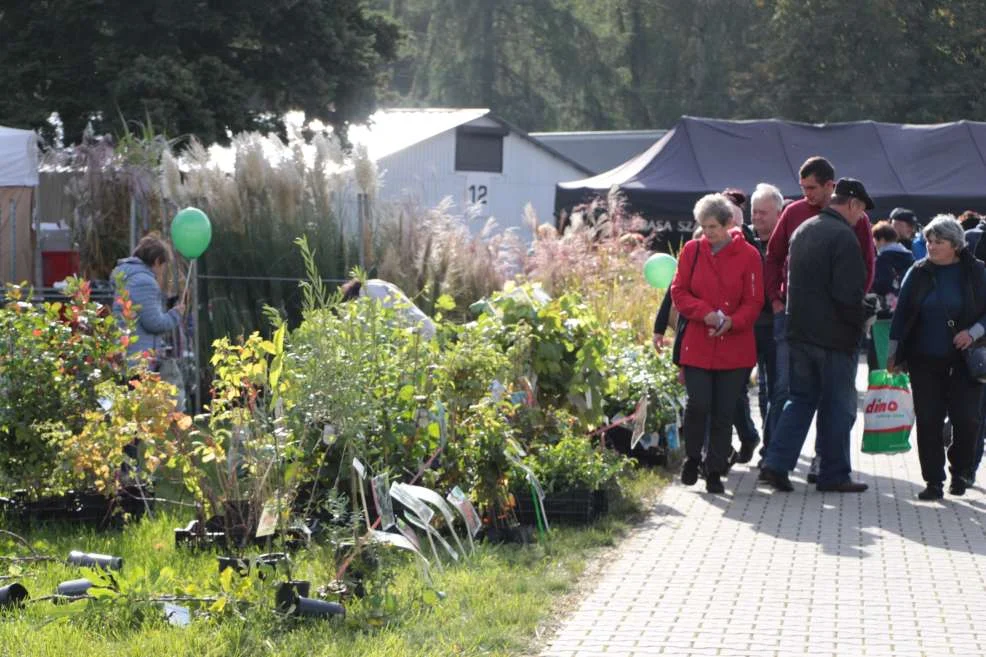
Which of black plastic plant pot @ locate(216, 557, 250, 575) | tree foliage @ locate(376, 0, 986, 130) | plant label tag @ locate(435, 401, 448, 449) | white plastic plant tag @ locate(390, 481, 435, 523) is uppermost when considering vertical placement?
tree foliage @ locate(376, 0, 986, 130)

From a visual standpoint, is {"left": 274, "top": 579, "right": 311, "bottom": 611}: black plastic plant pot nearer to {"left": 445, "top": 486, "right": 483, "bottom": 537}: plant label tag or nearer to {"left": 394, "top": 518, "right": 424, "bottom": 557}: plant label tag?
{"left": 394, "top": 518, "right": 424, "bottom": 557}: plant label tag

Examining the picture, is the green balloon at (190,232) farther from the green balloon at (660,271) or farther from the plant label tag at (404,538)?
the plant label tag at (404,538)

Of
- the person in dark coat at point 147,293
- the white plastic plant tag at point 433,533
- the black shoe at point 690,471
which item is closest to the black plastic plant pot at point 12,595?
the white plastic plant tag at point 433,533

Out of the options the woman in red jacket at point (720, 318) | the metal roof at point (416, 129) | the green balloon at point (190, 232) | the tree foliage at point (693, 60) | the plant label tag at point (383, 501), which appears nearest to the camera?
the plant label tag at point (383, 501)

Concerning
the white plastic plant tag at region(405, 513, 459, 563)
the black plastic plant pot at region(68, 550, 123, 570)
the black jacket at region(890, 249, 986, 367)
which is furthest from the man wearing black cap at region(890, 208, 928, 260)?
the black plastic plant pot at region(68, 550, 123, 570)

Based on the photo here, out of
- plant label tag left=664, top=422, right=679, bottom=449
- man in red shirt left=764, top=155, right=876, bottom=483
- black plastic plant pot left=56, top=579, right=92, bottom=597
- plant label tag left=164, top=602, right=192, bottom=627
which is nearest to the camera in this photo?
plant label tag left=164, top=602, right=192, bottom=627

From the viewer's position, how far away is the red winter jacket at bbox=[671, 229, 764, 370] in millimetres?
8672

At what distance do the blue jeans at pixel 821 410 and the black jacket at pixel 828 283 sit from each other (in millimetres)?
109

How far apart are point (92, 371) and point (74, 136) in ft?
56.0

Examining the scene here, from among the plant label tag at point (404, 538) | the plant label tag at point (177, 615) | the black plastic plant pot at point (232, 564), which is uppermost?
the plant label tag at point (404, 538)

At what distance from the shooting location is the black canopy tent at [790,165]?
2275cm

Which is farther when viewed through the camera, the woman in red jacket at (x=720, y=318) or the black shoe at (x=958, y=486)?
the black shoe at (x=958, y=486)

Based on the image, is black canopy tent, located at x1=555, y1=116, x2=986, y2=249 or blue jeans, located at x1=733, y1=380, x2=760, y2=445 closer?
blue jeans, located at x1=733, y1=380, x2=760, y2=445

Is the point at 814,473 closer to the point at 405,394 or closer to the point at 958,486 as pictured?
the point at 958,486
